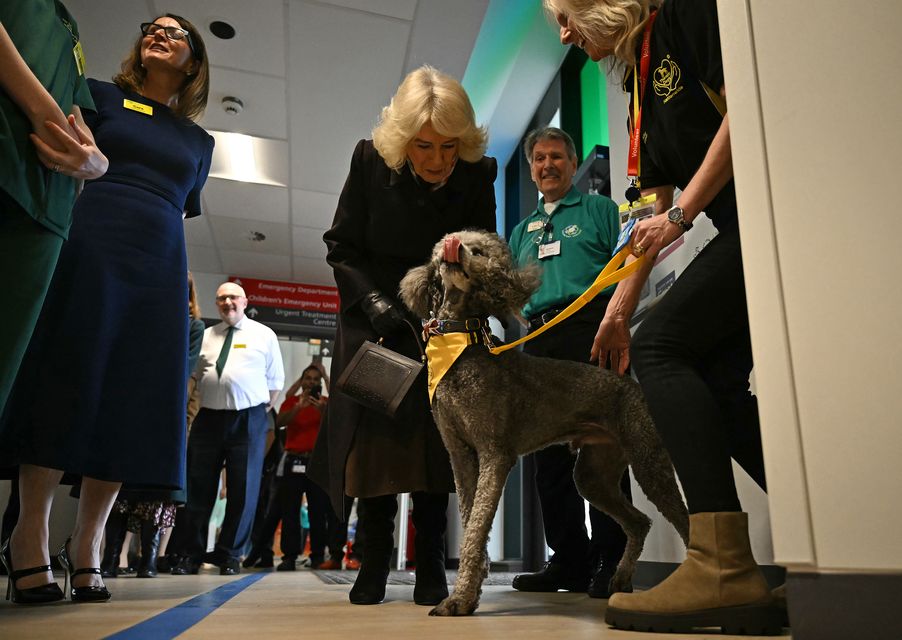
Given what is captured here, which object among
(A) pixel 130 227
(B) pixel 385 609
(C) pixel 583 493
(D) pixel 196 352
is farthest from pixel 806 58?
(D) pixel 196 352

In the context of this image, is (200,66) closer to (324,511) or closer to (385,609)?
(385,609)

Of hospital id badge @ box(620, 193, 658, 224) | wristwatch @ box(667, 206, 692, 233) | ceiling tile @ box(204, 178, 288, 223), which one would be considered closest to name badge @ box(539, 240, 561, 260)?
hospital id badge @ box(620, 193, 658, 224)

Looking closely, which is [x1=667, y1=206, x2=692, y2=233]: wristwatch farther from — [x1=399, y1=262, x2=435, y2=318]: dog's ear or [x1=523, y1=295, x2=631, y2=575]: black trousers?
[x1=523, y1=295, x2=631, y2=575]: black trousers

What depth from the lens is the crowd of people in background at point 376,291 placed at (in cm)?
122

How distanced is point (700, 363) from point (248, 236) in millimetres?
7304

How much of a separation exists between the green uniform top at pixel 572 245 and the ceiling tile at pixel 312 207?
172 inches

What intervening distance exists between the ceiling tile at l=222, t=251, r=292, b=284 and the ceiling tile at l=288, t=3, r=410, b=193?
251 cm

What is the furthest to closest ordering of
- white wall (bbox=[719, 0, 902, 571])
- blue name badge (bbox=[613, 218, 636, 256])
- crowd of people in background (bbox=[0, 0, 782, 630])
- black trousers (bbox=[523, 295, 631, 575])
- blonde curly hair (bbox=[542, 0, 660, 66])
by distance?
1. black trousers (bbox=[523, 295, 631, 575])
2. blonde curly hair (bbox=[542, 0, 660, 66])
3. blue name badge (bbox=[613, 218, 636, 256])
4. crowd of people in background (bbox=[0, 0, 782, 630])
5. white wall (bbox=[719, 0, 902, 571])

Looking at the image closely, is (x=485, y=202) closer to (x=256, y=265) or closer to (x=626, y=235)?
(x=626, y=235)

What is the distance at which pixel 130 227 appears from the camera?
1905 mm

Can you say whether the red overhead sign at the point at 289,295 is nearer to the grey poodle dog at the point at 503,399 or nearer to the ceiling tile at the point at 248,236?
the ceiling tile at the point at 248,236

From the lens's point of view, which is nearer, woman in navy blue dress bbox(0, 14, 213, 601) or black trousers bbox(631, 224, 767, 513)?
black trousers bbox(631, 224, 767, 513)

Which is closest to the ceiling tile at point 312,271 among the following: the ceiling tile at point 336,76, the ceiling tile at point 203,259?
the ceiling tile at point 203,259

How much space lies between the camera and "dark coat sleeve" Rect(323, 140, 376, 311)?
1.99 metres
